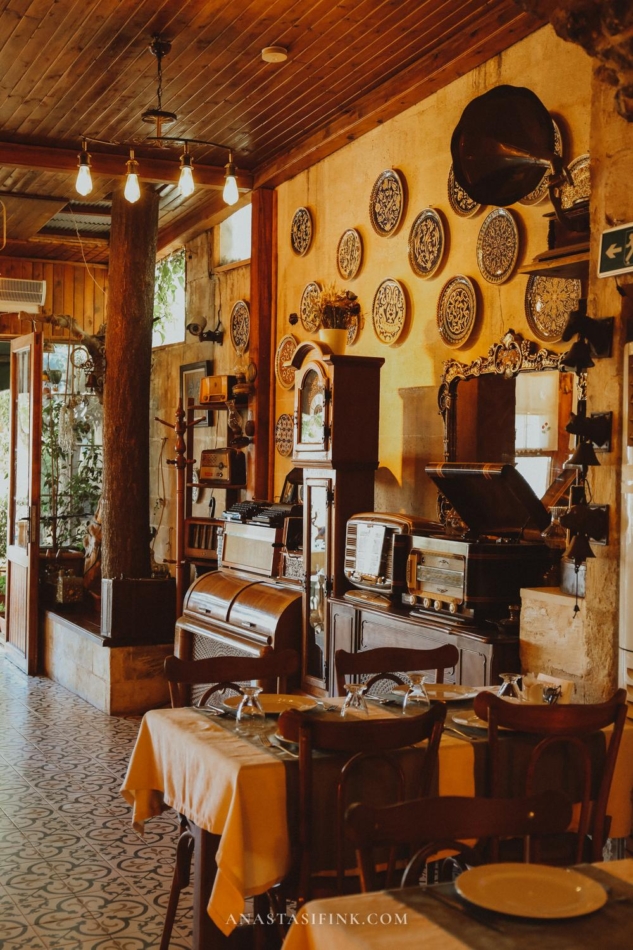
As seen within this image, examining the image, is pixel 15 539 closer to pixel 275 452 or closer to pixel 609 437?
pixel 275 452

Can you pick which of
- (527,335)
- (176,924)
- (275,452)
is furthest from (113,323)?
(176,924)

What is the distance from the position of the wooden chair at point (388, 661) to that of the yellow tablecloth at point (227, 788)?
70 centimetres

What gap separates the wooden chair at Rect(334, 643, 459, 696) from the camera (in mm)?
3900

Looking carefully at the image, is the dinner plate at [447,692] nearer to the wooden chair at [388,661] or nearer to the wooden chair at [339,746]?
the wooden chair at [388,661]

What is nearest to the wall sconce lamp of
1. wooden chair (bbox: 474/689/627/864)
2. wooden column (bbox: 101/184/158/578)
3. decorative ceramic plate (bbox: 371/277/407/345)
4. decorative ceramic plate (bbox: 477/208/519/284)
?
wooden column (bbox: 101/184/158/578)

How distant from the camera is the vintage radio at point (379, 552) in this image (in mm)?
5016

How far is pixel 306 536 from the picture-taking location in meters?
5.96

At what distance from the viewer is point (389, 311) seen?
6348 millimetres

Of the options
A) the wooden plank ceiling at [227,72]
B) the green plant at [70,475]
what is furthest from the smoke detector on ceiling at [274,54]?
the green plant at [70,475]

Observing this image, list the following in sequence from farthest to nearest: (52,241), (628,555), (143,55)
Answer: (52,241) → (143,55) → (628,555)

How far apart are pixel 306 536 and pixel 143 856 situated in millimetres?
2051

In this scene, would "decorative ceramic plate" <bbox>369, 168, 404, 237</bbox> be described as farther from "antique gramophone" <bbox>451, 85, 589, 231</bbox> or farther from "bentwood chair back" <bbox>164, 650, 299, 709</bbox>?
"bentwood chair back" <bbox>164, 650, 299, 709</bbox>

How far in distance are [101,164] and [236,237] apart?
6.06ft

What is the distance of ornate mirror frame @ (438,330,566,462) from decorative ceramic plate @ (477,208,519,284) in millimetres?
372
